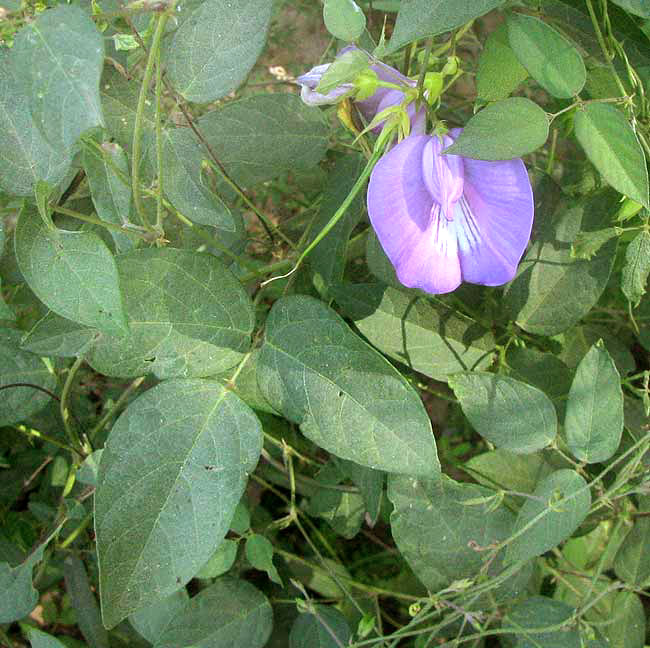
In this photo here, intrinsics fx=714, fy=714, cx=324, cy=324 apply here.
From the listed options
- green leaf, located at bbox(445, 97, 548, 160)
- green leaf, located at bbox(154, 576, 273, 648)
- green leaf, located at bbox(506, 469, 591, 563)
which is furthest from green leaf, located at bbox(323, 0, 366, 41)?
green leaf, located at bbox(154, 576, 273, 648)

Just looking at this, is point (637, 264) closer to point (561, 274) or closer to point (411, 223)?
point (561, 274)

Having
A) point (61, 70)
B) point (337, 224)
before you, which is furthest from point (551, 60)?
point (61, 70)

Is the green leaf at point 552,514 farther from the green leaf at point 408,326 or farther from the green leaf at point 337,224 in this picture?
the green leaf at point 337,224

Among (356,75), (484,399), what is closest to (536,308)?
(484,399)

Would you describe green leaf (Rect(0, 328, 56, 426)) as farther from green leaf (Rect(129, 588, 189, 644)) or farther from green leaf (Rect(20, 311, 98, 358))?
green leaf (Rect(129, 588, 189, 644))

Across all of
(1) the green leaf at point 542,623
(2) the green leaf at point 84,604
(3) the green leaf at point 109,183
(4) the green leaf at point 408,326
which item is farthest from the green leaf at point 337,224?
(2) the green leaf at point 84,604

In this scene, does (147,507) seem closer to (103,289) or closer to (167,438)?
(167,438)

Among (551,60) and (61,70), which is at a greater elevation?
(61,70)

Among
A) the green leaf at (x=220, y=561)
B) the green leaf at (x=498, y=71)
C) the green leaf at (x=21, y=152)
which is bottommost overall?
the green leaf at (x=220, y=561)
